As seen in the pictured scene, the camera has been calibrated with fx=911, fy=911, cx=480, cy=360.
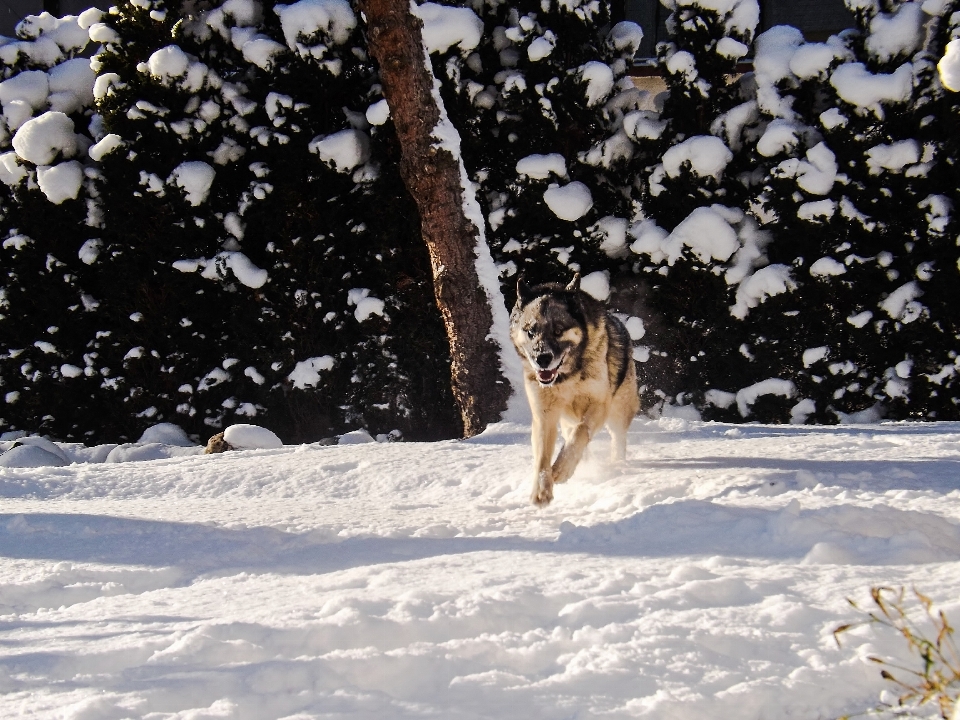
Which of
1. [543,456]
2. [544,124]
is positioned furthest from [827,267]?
[543,456]

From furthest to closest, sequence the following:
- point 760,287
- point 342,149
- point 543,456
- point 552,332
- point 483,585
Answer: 1. point 342,149
2. point 760,287
3. point 552,332
4. point 543,456
5. point 483,585

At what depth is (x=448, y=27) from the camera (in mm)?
8469

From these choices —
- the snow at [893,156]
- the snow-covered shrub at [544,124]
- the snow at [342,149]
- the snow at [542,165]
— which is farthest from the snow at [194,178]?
the snow at [893,156]

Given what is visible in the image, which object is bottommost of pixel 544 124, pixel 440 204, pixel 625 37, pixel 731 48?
pixel 440 204

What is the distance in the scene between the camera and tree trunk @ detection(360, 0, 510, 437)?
25.8 feet

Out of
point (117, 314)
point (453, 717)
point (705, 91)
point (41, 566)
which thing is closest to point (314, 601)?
point (453, 717)

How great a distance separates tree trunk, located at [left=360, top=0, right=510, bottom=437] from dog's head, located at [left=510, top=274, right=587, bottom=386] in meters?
2.16

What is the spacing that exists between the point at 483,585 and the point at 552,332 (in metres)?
2.38

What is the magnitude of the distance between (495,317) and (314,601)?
16.0 ft

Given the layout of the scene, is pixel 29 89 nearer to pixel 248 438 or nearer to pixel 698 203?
pixel 248 438

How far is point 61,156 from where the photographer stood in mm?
9688

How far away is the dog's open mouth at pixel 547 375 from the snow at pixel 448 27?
13.7 feet

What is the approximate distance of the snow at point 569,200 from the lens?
847cm

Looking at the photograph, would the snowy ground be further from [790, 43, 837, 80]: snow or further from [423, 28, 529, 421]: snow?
[790, 43, 837, 80]: snow
